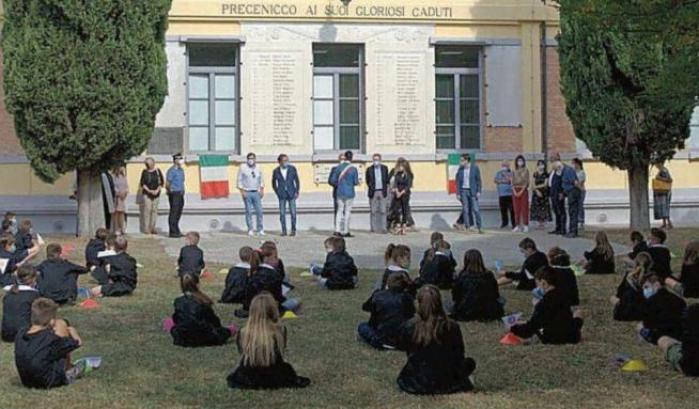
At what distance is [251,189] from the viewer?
83.7 feet

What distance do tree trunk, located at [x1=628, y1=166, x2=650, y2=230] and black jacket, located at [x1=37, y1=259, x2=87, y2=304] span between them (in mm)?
13638

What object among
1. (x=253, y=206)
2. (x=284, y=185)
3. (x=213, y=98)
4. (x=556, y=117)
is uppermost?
(x=213, y=98)

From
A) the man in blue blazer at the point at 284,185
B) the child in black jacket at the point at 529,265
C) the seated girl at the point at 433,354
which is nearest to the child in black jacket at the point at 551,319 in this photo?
the seated girl at the point at 433,354

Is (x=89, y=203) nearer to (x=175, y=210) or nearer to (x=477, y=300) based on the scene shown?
(x=175, y=210)

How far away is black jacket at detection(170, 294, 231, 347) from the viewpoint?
12.2 m

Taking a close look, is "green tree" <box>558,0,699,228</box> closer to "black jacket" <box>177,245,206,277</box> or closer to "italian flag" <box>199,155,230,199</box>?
"italian flag" <box>199,155,230,199</box>

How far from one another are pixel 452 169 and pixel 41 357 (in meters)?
19.1

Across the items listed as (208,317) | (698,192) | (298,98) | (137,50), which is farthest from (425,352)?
(698,192)

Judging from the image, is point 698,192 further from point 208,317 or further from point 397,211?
point 208,317

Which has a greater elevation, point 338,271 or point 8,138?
point 8,138

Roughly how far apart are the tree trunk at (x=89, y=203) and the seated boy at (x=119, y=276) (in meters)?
7.60

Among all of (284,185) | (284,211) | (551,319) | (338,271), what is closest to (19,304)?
(338,271)

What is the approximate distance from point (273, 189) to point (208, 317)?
14.0 metres

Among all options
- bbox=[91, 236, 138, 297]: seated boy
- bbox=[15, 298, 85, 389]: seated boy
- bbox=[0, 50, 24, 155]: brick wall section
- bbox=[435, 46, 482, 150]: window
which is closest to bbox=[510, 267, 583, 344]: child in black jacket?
bbox=[15, 298, 85, 389]: seated boy
